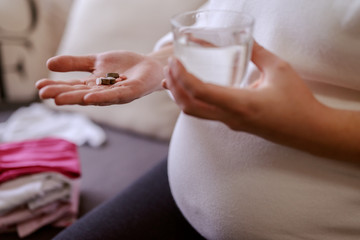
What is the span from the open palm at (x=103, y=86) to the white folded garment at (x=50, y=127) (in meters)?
0.58

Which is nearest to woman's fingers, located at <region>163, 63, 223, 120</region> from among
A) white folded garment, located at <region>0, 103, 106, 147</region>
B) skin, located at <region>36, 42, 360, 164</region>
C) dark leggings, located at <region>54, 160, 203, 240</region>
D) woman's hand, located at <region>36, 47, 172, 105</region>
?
skin, located at <region>36, 42, 360, 164</region>

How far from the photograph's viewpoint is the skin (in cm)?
30

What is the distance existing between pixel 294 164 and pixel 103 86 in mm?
281

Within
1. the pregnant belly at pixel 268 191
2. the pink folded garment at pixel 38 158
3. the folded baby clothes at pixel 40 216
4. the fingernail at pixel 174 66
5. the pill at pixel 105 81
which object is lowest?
the folded baby clothes at pixel 40 216

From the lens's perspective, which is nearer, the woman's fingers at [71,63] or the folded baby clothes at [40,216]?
the woman's fingers at [71,63]

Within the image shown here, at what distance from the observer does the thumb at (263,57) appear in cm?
35

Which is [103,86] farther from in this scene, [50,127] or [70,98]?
[50,127]

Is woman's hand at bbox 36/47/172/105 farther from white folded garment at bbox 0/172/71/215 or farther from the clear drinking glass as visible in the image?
white folded garment at bbox 0/172/71/215

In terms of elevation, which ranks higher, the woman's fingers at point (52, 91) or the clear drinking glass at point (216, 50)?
the clear drinking glass at point (216, 50)

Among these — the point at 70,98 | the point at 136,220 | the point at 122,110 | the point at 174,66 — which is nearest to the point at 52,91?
the point at 70,98

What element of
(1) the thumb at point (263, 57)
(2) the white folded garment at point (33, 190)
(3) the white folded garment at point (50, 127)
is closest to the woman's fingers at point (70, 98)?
(1) the thumb at point (263, 57)

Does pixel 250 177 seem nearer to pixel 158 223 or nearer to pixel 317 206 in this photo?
pixel 317 206

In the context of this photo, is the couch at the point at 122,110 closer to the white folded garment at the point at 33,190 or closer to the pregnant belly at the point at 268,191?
the white folded garment at the point at 33,190

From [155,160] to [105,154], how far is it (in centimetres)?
16
